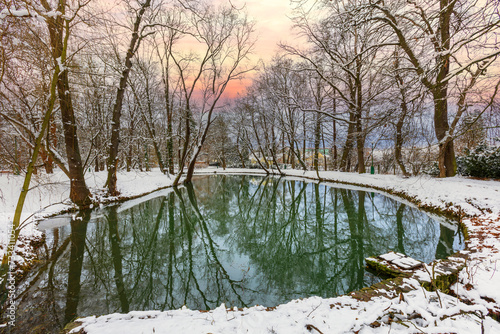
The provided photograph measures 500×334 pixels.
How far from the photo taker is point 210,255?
5.45m

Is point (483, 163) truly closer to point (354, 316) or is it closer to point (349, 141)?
point (349, 141)

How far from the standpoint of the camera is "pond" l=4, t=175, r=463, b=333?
11.9 feet

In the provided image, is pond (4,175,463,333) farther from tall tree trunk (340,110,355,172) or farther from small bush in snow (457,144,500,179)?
tall tree trunk (340,110,355,172)

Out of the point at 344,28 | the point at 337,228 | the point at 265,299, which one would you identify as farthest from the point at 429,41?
the point at 265,299

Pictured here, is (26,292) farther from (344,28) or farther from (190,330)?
(344,28)

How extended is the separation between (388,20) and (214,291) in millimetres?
8234

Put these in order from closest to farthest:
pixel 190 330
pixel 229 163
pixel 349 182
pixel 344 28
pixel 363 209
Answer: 1. pixel 190 330
2. pixel 344 28
3. pixel 363 209
4. pixel 349 182
5. pixel 229 163

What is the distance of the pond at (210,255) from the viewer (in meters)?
3.64

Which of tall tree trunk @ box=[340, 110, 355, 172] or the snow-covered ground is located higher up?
tall tree trunk @ box=[340, 110, 355, 172]

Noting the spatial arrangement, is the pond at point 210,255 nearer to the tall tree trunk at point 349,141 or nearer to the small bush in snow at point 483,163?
the small bush in snow at point 483,163

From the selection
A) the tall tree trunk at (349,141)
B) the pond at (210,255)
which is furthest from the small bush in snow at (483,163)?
the tall tree trunk at (349,141)

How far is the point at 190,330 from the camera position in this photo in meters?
2.28

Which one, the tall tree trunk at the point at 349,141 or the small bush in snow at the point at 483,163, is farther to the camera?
the tall tree trunk at the point at 349,141

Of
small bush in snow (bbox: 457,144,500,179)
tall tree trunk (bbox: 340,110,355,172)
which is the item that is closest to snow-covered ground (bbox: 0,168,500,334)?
tall tree trunk (bbox: 340,110,355,172)
